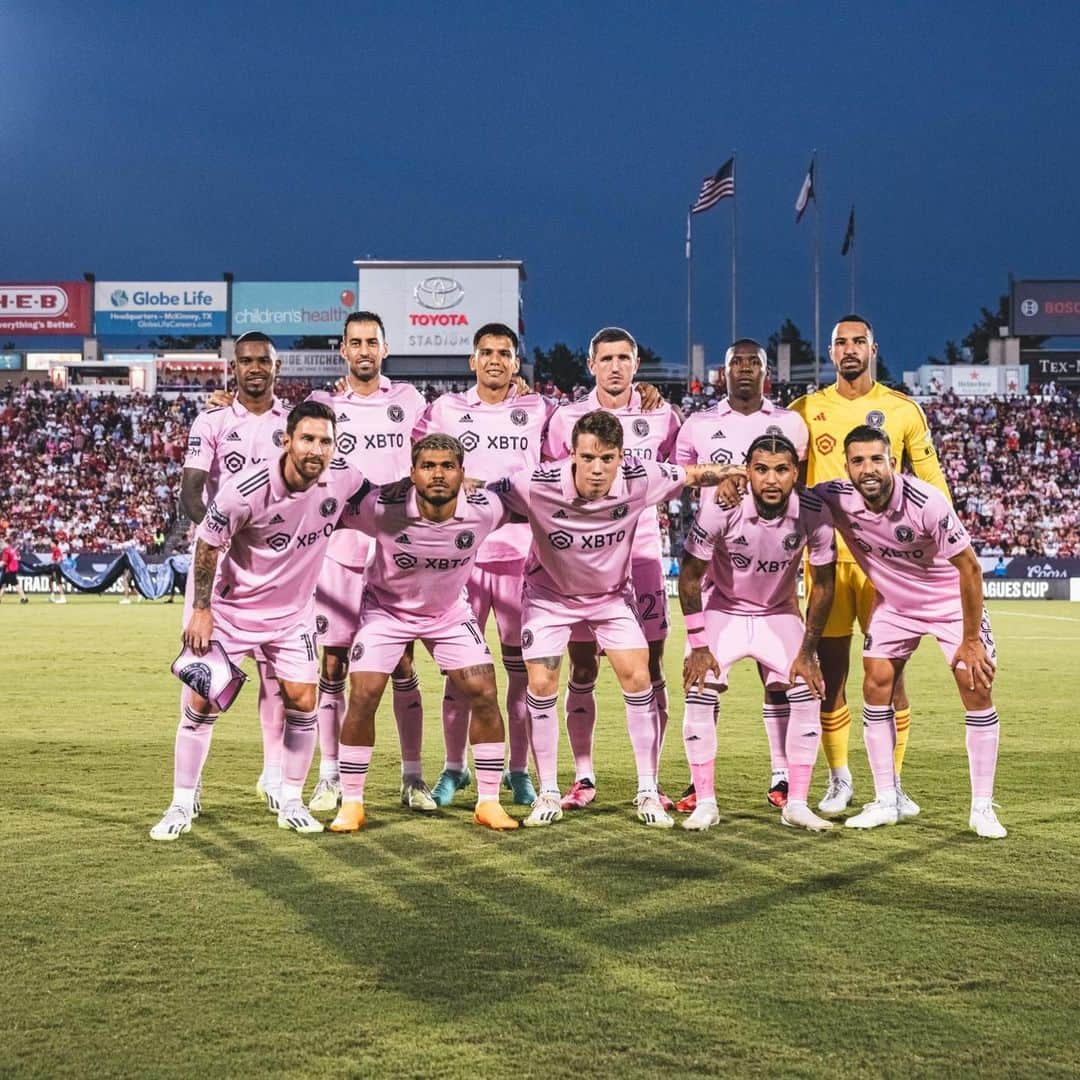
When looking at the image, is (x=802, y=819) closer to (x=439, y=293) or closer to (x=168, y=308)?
(x=439, y=293)

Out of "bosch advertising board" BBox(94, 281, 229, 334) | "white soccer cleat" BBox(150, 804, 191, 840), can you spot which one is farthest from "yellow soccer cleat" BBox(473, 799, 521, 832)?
"bosch advertising board" BBox(94, 281, 229, 334)

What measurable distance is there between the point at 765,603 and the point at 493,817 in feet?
6.04

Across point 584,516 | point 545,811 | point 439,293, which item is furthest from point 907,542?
point 439,293

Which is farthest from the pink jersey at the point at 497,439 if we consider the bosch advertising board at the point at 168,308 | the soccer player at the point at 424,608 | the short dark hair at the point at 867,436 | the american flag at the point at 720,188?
the bosch advertising board at the point at 168,308

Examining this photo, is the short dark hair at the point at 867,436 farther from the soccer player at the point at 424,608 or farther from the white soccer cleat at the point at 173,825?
the white soccer cleat at the point at 173,825

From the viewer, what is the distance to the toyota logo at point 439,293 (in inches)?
2110

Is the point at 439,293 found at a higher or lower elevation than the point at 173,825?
higher

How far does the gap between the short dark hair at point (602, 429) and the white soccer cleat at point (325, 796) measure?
2415 mm

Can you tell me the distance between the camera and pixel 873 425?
7.39 m

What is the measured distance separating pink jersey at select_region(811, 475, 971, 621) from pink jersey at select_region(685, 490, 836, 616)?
0.42 feet

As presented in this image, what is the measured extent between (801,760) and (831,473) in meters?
1.72

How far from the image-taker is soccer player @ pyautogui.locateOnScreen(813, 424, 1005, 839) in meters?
6.50

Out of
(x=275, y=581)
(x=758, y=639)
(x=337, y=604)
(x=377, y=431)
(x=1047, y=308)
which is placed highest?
(x=1047, y=308)

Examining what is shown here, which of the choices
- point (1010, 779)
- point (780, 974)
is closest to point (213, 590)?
point (780, 974)
